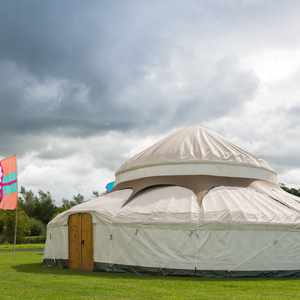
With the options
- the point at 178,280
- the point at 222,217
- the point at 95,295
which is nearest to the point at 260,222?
the point at 222,217

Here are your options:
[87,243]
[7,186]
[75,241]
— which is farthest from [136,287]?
[7,186]

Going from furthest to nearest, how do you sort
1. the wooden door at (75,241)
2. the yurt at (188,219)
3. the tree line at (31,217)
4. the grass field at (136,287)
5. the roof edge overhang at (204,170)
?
1. the tree line at (31,217)
2. the roof edge overhang at (204,170)
3. the wooden door at (75,241)
4. the yurt at (188,219)
5. the grass field at (136,287)

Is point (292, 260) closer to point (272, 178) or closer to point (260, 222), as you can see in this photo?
point (260, 222)

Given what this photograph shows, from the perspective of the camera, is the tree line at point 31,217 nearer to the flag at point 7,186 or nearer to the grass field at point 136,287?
the flag at point 7,186

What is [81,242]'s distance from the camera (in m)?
14.0

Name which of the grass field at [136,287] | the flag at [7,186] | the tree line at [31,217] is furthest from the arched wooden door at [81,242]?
the tree line at [31,217]

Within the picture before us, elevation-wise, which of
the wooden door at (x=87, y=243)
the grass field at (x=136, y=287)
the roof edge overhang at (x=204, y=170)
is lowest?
the grass field at (x=136, y=287)

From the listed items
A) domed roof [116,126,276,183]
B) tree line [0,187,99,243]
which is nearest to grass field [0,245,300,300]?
domed roof [116,126,276,183]

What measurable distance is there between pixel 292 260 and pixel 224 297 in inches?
173

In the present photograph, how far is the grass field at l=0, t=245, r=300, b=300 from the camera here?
28.2 ft

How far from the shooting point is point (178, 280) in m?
11.2

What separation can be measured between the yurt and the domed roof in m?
0.03

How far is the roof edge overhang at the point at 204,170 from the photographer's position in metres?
14.3

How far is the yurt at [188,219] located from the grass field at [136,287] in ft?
2.37
